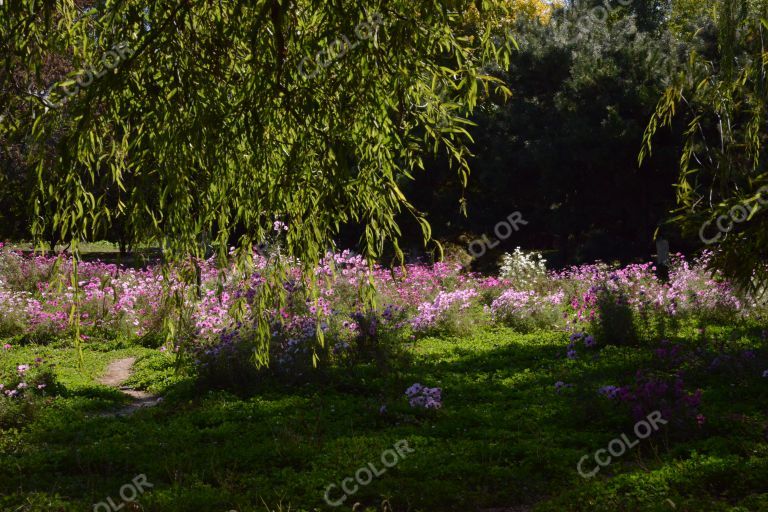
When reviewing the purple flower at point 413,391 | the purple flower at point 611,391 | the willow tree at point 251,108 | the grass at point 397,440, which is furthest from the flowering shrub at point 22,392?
the purple flower at point 611,391

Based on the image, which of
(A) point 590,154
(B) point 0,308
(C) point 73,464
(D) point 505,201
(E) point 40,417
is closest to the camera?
(C) point 73,464

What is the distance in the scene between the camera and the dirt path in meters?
7.69

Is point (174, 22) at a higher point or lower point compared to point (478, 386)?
higher

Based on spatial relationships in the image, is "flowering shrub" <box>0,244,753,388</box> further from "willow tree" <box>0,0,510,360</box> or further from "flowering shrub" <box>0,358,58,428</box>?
"willow tree" <box>0,0,510,360</box>

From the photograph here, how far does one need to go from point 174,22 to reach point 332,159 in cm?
124

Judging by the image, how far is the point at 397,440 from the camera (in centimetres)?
608

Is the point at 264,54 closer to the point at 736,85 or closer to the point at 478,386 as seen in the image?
the point at 736,85

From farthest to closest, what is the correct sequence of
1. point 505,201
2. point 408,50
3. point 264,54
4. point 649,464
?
point 505,201 < point 649,464 < point 264,54 < point 408,50

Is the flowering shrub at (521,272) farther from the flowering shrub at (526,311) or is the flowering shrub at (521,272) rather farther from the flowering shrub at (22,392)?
the flowering shrub at (22,392)

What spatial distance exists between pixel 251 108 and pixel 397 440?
3144mm

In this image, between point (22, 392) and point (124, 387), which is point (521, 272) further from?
point (22, 392)

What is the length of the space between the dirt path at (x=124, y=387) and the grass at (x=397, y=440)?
0.16 meters

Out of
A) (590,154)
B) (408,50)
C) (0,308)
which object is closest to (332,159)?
(408,50)

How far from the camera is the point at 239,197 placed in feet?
15.8
